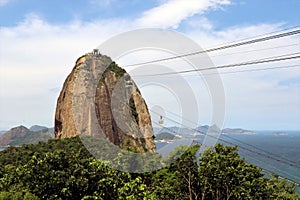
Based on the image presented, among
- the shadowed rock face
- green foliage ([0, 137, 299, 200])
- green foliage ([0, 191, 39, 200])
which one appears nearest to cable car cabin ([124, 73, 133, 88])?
the shadowed rock face

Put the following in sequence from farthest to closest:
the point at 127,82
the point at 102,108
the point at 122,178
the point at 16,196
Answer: the point at 127,82 < the point at 102,108 < the point at 122,178 < the point at 16,196

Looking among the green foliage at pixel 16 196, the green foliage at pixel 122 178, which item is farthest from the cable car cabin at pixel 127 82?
the green foliage at pixel 16 196

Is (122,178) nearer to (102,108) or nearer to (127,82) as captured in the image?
(102,108)

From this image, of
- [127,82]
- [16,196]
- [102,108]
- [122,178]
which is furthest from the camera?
[127,82]

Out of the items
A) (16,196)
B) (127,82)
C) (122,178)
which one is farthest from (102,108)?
(16,196)

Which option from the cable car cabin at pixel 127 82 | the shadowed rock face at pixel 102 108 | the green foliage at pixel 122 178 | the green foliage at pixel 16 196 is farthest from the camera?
the cable car cabin at pixel 127 82

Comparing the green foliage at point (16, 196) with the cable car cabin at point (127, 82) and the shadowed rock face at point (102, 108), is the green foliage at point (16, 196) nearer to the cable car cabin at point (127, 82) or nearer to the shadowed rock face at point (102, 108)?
the shadowed rock face at point (102, 108)
